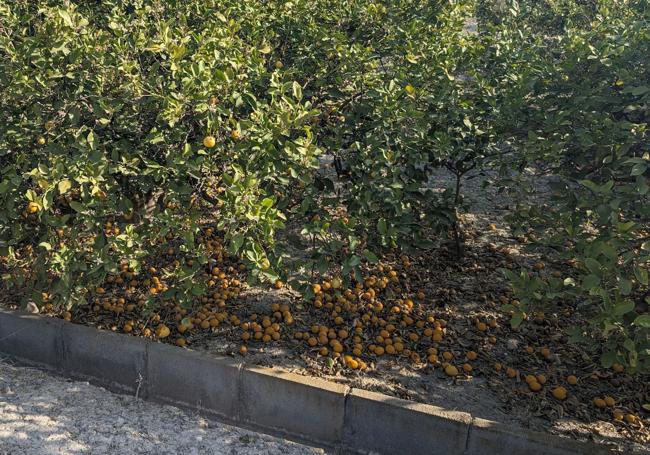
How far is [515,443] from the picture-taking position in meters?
Result: 3.42

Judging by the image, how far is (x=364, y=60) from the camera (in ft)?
15.4

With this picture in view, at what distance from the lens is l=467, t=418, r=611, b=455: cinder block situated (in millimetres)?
3354

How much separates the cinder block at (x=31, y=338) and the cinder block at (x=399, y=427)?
2.23m

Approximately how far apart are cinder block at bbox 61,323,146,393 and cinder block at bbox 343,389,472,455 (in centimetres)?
149

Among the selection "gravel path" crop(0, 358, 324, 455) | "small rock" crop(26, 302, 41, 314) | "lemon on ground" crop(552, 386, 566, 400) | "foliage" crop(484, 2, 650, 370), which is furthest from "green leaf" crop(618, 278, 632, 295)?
"small rock" crop(26, 302, 41, 314)

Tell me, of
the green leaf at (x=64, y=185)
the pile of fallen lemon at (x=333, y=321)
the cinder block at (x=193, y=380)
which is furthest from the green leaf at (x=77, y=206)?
the cinder block at (x=193, y=380)

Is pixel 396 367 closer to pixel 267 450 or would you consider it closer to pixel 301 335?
pixel 301 335

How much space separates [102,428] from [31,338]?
1214 millimetres

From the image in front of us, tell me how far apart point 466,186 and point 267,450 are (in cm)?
429

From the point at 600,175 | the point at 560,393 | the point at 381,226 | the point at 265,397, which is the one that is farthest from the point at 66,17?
the point at 560,393

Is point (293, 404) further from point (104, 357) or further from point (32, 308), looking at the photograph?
point (32, 308)

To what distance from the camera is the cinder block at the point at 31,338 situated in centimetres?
446

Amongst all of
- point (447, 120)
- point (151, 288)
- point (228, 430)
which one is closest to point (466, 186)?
point (447, 120)

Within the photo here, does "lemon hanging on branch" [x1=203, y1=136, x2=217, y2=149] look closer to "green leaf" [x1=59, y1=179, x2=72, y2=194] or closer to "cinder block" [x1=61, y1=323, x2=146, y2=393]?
"green leaf" [x1=59, y1=179, x2=72, y2=194]
